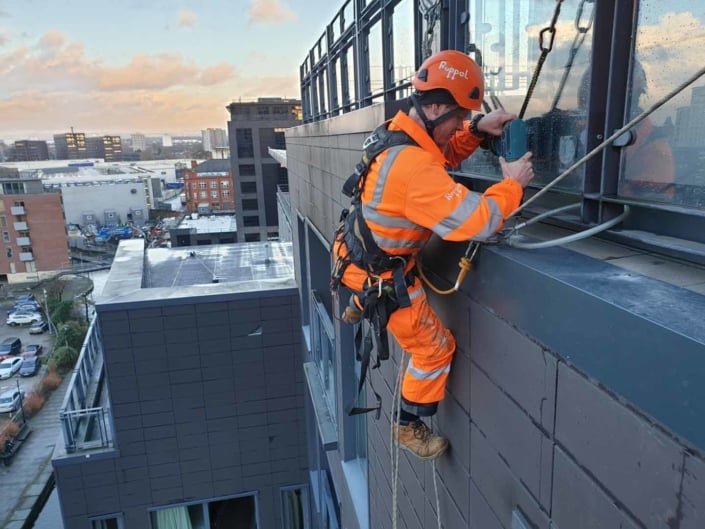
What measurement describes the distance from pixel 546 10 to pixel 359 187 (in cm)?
117

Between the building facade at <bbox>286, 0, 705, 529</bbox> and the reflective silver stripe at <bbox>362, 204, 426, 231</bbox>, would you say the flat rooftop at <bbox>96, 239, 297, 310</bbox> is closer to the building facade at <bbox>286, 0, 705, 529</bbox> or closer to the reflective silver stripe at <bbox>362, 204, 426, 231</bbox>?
the building facade at <bbox>286, 0, 705, 529</bbox>

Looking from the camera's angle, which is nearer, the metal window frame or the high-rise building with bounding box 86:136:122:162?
the metal window frame

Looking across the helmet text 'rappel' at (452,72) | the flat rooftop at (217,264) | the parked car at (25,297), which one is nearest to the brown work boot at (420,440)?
the helmet text 'rappel' at (452,72)

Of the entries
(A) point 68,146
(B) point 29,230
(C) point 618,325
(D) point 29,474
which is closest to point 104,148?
(A) point 68,146

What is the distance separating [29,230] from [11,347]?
17517mm

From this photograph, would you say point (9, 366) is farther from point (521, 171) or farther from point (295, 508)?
point (521, 171)

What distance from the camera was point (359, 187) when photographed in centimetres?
266

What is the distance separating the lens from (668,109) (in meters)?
1.78

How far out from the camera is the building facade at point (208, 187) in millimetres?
75125

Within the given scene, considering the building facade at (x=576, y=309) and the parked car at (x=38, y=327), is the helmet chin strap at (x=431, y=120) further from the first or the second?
the parked car at (x=38, y=327)

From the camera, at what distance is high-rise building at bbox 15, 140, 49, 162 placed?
153 meters

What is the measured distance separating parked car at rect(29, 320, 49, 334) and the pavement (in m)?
12.3

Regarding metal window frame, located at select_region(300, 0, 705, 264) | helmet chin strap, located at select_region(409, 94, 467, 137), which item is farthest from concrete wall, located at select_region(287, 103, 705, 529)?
helmet chin strap, located at select_region(409, 94, 467, 137)

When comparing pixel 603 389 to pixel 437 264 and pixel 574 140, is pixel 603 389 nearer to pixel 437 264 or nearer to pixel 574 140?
pixel 574 140
